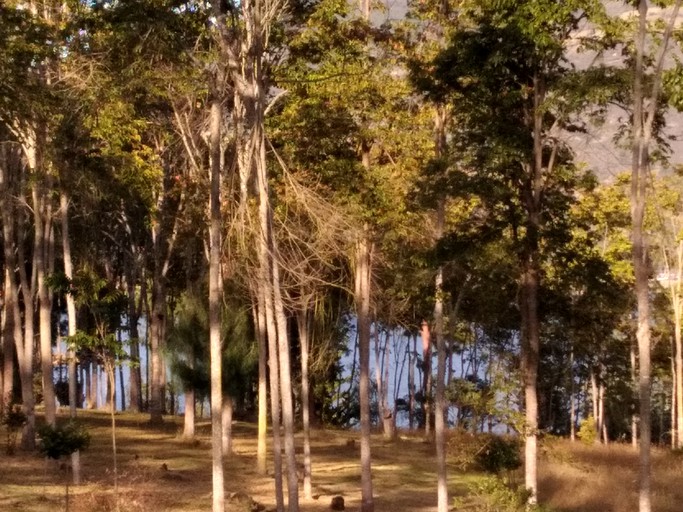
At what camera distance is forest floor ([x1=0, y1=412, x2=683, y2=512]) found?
2164 cm

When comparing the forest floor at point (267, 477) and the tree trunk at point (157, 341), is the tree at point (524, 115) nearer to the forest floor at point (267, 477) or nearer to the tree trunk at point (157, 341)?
the forest floor at point (267, 477)

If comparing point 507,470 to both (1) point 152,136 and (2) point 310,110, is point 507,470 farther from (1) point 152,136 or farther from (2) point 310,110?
(1) point 152,136

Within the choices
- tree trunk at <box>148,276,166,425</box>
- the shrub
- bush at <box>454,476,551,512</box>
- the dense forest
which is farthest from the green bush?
tree trunk at <box>148,276,166,425</box>

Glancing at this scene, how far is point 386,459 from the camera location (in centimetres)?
3381

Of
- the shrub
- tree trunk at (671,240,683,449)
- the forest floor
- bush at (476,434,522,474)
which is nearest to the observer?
bush at (476,434,522,474)

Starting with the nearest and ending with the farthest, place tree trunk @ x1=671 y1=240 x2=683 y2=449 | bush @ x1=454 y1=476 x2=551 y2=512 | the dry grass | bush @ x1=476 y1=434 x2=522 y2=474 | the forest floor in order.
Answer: bush @ x1=454 y1=476 x2=551 y2=512 → bush @ x1=476 y1=434 x2=522 y2=474 → the forest floor → the dry grass → tree trunk @ x1=671 y1=240 x2=683 y2=449

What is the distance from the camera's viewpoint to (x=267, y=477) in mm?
27484

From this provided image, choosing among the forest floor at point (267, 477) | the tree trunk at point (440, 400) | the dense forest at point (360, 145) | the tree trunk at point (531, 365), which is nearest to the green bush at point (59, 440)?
the forest floor at point (267, 477)

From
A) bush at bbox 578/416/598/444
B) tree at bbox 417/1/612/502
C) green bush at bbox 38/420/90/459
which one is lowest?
bush at bbox 578/416/598/444

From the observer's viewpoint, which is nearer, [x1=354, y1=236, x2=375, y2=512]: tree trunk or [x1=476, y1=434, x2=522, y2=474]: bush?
[x1=476, y1=434, x2=522, y2=474]: bush

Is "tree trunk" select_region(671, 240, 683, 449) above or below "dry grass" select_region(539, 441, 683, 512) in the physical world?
above

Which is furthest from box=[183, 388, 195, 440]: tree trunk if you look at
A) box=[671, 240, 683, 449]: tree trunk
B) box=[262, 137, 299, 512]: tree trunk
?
box=[671, 240, 683, 449]: tree trunk

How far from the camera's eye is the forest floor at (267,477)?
21641 millimetres

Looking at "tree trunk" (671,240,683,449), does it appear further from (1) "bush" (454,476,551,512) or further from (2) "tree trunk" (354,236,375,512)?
(1) "bush" (454,476,551,512)
